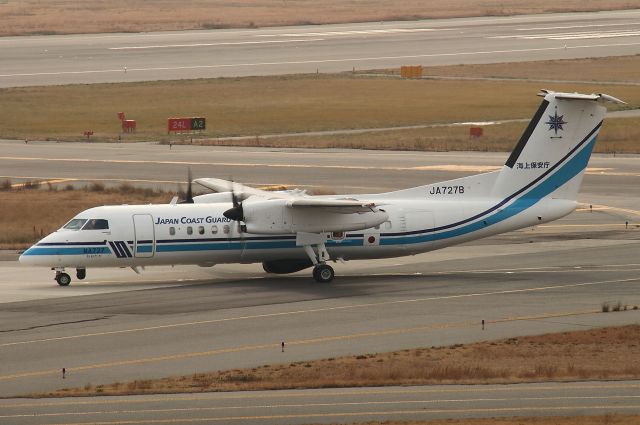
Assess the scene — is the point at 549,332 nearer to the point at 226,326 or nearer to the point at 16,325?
the point at 226,326

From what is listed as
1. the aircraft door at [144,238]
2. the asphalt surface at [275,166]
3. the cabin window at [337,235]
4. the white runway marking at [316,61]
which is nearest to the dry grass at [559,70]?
the white runway marking at [316,61]

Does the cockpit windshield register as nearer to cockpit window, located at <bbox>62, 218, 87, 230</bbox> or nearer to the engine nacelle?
cockpit window, located at <bbox>62, 218, 87, 230</bbox>

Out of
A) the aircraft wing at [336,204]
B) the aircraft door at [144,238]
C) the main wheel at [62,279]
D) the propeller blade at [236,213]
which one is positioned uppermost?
the aircraft wing at [336,204]

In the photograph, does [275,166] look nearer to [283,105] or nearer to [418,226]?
[283,105]

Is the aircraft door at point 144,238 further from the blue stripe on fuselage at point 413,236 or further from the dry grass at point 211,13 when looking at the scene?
the dry grass at point 211,13

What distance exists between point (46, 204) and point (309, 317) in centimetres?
2519

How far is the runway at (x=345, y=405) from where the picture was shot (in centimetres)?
2398

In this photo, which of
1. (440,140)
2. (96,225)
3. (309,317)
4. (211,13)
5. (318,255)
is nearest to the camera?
(309,317)

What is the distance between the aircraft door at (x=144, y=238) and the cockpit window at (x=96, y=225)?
0.92 metres

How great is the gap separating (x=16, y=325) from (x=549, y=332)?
1422 centimetres

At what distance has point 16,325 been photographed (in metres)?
34.2

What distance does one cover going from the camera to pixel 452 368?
28.5 m

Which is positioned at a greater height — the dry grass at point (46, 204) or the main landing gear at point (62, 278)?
the dry grass at point (46, 204)

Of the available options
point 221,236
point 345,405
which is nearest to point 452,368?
point 345,405
